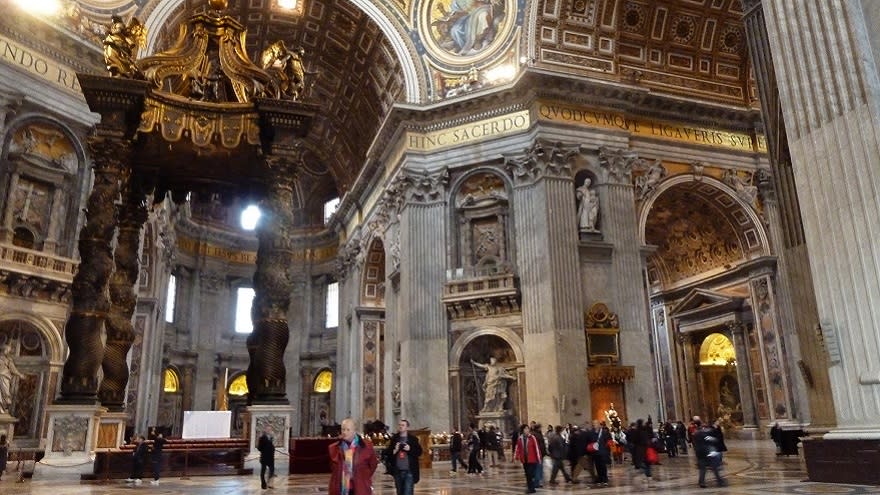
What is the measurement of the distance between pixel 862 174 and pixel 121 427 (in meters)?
10.7

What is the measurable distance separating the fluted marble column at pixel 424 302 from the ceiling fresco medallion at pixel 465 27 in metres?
4.04

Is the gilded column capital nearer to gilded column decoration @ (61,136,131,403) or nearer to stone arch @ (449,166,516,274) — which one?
stone arch @ (449,166,516,274)

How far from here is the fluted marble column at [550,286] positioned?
53.4 feet

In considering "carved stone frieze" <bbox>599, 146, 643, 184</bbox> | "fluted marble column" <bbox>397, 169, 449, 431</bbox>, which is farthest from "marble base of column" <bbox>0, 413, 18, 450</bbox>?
"carved stone frieze" <bbox>599, 146, 643, 184</bbox>

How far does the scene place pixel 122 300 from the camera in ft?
36.1

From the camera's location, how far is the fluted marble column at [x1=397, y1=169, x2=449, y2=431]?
18.0 metres

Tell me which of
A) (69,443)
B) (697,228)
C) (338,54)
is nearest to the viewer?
(69,443)

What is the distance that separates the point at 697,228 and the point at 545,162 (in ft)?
23.6

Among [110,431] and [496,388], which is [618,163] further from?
[110,431]

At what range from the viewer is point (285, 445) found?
1001 centimetres

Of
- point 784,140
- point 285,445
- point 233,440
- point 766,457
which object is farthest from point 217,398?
point 784,140

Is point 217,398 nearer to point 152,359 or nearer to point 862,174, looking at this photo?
point 152,359

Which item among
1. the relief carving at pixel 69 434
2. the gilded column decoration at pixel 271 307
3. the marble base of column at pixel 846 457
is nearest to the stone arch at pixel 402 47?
the gilded column decoration at pixel 271 307

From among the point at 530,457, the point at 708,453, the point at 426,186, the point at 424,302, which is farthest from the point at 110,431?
the point at 426,186
